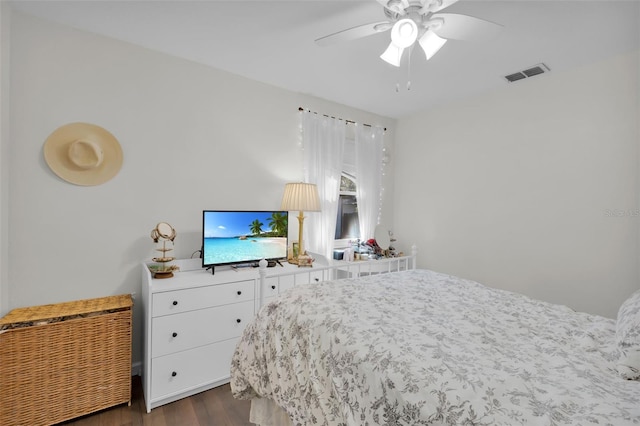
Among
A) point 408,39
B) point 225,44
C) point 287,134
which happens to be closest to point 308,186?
point 287,134

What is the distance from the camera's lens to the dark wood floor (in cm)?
185

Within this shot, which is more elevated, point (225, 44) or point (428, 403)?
point (225, 44)

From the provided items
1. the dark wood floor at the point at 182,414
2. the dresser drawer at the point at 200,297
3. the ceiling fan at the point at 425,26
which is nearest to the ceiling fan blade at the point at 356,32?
the ceiling fan at the point at 425,26

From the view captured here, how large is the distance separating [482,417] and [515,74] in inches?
109

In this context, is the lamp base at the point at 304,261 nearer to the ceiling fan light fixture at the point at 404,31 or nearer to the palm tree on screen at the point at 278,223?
the palm tree on screen at the point at 278,223

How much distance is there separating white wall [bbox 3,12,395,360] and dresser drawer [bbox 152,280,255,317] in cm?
55

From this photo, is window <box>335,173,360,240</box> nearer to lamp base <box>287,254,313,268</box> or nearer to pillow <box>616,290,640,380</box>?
lamp base <box>287,254,313,268</box>

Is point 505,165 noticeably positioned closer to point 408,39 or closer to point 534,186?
point 534,186

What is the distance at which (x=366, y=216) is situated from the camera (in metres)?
3.63

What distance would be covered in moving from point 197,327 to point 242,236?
79cm

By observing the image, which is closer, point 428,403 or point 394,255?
point 428,403

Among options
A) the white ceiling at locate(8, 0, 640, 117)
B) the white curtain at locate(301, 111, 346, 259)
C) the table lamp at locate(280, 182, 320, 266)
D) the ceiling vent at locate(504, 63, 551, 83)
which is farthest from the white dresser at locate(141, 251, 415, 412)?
the ceiling vent at locate(504, 63, 551, 83)

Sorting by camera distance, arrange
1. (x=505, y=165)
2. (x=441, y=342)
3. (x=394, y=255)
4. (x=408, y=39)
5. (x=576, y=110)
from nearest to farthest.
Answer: (x=441, y=342) < (x=408, y=39) < (x=576, y=110) < (x=505, y=165) < (x=394, y=255)

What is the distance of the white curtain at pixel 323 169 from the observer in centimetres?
317
